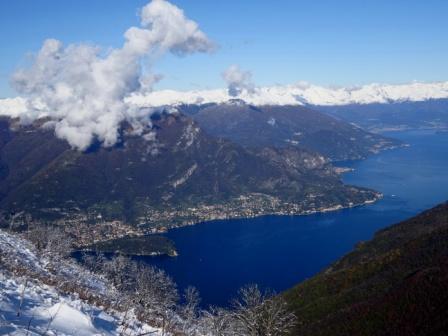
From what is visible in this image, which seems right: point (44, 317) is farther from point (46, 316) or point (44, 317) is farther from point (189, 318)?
point (189, 318)

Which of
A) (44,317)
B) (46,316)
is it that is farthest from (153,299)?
(44,317)

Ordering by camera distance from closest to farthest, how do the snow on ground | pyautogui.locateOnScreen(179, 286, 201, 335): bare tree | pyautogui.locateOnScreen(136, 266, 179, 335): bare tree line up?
1. the snow on ground
2. pyautogui.locateOnScreen(179, 286, 201, 335): bare tree
3. pyautogui.locateOnScreen(136, 266, 179, 335): bare tree

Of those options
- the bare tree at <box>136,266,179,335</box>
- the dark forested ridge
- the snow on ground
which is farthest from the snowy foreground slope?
the dark forested ridge

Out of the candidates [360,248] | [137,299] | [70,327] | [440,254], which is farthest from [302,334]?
[360,248]

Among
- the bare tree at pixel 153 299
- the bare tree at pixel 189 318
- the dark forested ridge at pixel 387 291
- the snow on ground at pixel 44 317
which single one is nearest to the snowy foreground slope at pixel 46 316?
the snow on ground at pixel 44 317

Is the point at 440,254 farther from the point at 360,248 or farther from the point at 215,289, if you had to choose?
the point at 215,289

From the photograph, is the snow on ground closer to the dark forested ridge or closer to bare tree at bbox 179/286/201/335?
bare tree at bbox 179/286/201/335

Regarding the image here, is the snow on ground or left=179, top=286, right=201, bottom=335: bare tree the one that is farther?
left=179, top=286, right=201, bottom=335: bare tree

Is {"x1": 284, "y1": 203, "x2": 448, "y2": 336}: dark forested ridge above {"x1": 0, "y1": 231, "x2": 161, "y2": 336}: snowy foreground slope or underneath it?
underneath
